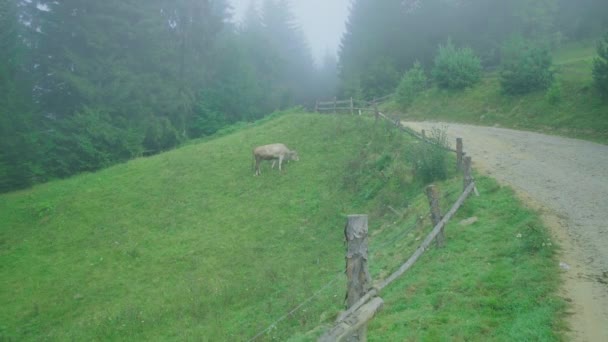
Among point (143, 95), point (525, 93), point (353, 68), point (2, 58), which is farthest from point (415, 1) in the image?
point (2, 58)

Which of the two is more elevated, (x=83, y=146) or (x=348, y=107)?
(x=348, y=107)

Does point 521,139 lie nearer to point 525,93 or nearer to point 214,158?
point 525,93

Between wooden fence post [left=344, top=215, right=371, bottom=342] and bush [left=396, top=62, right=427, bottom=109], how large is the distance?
32.3 metres

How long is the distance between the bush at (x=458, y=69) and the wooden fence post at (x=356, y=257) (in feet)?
102

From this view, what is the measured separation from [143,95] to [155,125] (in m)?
2.88

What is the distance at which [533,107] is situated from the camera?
26469 millimetres

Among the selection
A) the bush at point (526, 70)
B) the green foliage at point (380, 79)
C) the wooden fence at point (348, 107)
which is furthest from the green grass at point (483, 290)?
the green foliage at point (380, 79)

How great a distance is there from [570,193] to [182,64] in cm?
4118

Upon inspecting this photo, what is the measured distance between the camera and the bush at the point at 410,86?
3634cm

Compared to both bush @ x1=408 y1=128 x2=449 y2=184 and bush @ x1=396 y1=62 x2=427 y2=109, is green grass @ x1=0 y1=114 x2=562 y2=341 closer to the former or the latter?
bush @ x1=408 y1=128 x2=449 y2=184

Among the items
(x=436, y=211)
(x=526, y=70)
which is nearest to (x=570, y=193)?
(x=436, y=211)

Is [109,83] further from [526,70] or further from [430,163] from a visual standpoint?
[526,70]

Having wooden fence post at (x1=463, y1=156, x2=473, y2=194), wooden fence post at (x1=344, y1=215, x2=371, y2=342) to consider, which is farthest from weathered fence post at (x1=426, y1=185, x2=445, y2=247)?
wooden fence post at (x1=344, y1=215, x2=371, y2=342)

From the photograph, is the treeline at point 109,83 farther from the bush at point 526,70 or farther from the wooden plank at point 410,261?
the bush at point 526,70
